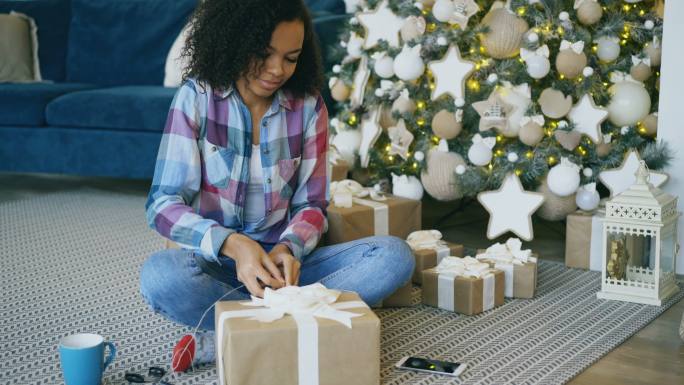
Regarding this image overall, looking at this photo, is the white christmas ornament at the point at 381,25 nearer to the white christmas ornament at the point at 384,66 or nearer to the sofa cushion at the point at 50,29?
the white christmas ornament at the point at 384,66

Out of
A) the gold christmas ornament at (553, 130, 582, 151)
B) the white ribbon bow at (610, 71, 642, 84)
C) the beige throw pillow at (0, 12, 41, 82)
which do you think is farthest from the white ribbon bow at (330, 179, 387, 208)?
the beige throw pillow at (0, 12, 41, 82)

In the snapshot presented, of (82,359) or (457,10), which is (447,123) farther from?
(82,359)

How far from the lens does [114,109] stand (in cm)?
330

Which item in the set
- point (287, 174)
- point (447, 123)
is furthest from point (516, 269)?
point (287, 174)

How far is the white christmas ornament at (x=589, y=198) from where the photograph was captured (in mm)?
2422

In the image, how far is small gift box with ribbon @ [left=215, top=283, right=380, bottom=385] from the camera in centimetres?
133

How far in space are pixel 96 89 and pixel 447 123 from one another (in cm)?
174

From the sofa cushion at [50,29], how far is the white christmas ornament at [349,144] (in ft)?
5.73

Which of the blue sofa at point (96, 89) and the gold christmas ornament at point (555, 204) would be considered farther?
the blue sofa at point (96, 89)

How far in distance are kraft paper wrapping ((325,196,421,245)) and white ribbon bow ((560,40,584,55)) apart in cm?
63

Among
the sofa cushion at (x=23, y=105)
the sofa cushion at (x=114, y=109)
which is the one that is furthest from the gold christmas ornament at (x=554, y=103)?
the sofa cushion at (x=23, y=105)

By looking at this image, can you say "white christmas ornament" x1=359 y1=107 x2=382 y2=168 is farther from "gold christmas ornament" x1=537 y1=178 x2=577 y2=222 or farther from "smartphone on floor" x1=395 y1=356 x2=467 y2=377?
"smartphone on floor" x1=395 y1=356 x2=467 y2=377

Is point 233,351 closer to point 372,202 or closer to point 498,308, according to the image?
point 498,308

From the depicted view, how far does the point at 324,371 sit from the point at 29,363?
67cm
